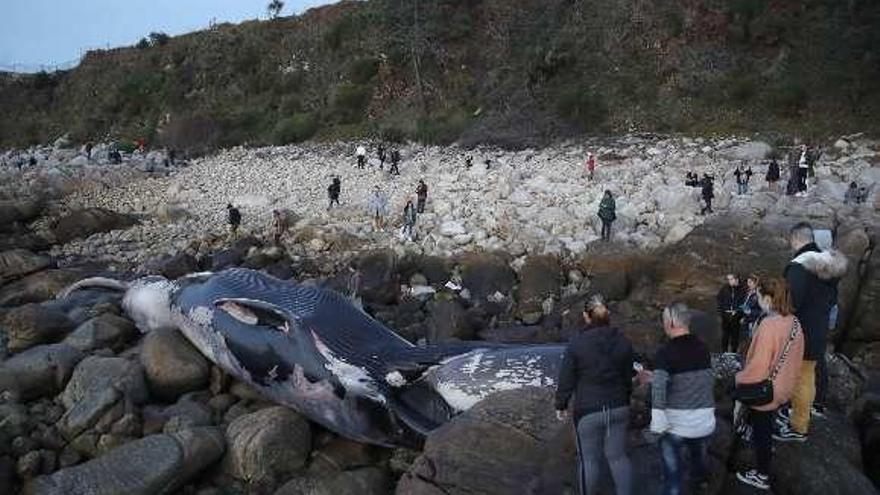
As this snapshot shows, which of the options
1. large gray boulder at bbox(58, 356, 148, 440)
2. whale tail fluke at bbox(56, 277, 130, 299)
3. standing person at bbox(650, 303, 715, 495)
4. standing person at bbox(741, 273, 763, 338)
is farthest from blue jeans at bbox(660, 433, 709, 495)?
whale tail fluke at bbox(56, 277, 130, 299)

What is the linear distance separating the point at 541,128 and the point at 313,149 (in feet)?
42.2

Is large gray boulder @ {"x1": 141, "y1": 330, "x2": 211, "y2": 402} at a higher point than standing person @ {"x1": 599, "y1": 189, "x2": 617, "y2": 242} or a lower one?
lower

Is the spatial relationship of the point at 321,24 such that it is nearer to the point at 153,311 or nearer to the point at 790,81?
the point at 790,81

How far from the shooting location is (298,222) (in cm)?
2356

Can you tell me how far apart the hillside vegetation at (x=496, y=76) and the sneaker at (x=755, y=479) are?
87.6 feet

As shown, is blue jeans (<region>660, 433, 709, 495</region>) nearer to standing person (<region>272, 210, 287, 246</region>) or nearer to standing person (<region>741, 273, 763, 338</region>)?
standing person (<region>741, 273, 763, 338</region>)

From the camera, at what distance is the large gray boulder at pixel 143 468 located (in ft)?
24.5

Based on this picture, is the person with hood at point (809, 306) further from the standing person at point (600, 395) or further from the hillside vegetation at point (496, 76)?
the hillside vegetation at point (496, 76)

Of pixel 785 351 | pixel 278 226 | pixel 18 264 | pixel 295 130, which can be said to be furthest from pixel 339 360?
pixel 295 130

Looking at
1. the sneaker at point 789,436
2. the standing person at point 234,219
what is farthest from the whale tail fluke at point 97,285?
the sneaker at point 789,436

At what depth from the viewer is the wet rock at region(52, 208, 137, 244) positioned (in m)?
25.6

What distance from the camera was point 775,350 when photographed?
18.6 ft

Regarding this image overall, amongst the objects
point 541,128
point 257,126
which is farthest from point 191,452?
point 257,126

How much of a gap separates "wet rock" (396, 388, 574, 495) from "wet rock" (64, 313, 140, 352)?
6472 millimetres
